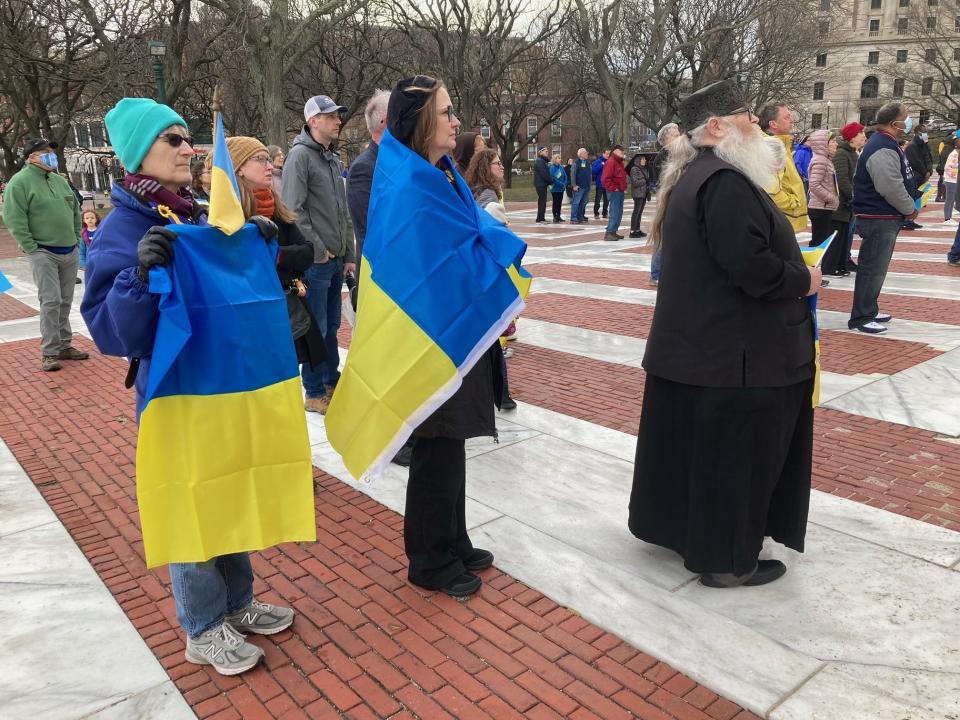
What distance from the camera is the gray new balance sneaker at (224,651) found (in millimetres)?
2770

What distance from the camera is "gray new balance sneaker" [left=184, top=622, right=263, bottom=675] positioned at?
277 centimetres

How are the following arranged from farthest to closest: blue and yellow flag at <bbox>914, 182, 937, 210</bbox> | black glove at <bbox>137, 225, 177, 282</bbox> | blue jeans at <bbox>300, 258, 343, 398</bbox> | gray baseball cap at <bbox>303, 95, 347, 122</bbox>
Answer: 1. blue and yellow flag at <bbox>914, 182, 937, 210</bbox>
2. blue jeans at <bbox>300, 258, 343, 398</bbox>
3. gray baseball cap at <bbox>303, 95, 347, 122</bbox>
4. black glove at <bbox>137, 225, 177, 282</bbox>

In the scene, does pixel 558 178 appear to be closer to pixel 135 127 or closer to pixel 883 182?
pixel 883 182

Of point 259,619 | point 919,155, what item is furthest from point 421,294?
point 919,155

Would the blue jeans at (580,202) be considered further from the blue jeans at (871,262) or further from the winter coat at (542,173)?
the blue jeans at (871,262)

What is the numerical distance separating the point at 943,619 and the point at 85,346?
25.8 ft

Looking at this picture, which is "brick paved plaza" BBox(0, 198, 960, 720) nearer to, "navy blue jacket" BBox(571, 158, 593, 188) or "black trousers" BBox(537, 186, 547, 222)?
"navy blue jacket" BBox(571, 158, 593, 188)

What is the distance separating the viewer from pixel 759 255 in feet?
9.30

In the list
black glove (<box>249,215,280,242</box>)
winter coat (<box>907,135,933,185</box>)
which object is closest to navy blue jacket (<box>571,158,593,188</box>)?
winter coat (<box>907,135,933,185</box>)

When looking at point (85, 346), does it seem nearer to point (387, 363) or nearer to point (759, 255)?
point (387, 363)

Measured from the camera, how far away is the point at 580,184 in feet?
65.7

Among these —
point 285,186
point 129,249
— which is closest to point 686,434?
point 129,249

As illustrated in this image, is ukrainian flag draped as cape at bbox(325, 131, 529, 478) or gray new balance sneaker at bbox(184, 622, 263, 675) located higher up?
ukrainian flag draped as cape at bbox(325, 131, 529, 478)

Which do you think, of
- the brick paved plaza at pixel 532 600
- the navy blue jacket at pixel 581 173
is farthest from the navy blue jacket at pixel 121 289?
the navy blue jacket at pixel 581 173
